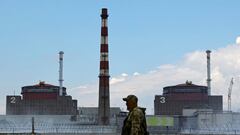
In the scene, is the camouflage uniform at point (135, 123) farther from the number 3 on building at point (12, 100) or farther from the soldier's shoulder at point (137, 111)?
the number 3 on building at point (12, 100)

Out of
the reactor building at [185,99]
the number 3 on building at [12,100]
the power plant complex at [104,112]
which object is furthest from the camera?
the number 3 on building at [12,100]

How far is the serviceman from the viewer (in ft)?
27.0

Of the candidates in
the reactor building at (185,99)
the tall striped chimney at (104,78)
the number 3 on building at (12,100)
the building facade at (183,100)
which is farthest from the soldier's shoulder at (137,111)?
the number 3 on building at (12,100)

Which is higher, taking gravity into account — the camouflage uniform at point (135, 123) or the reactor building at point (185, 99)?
the reactor building at point (185, 99)

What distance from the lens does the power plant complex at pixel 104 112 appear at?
111m

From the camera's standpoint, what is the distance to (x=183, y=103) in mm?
166125

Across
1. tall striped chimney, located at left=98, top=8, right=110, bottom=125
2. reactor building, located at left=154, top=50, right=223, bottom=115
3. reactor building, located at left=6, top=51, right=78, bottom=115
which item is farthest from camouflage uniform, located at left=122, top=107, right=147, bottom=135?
reactor building, located at left=154, top=50, right=223, bottom=115

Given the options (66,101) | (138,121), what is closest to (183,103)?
(66,101)

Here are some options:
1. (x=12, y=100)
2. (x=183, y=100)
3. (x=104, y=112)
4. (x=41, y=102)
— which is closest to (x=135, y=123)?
(x=104, y=112)

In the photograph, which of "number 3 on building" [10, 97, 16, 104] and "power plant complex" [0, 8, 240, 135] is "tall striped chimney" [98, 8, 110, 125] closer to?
"power plant complex" [0, 8, 240, 135]

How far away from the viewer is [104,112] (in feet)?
385

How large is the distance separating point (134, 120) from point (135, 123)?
0.05m

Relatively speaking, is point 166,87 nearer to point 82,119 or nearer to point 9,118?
point 82,119

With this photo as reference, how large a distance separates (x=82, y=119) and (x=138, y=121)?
132249 mm
